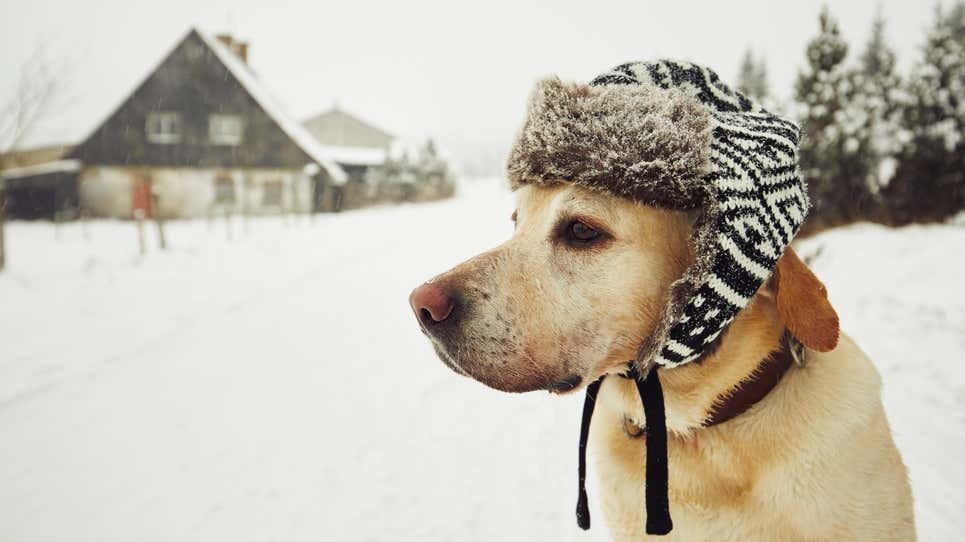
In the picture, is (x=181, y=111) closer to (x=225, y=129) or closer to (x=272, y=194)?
(x=225, y=129)

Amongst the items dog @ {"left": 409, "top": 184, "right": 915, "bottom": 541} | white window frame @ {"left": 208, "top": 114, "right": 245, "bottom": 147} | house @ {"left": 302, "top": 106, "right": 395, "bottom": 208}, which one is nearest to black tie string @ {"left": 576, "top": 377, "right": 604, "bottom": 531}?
dog @ {"left": 409, "top": 184, "right": 915, "bottom": 541}

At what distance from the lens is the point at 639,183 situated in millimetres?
1550

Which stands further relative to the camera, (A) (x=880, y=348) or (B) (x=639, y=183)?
(A) (x=880, y=348)

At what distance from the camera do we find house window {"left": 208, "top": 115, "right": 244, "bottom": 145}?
966 inches

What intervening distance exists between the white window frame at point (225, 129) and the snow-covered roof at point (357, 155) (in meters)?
14.4

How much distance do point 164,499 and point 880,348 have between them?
5892 millimetres

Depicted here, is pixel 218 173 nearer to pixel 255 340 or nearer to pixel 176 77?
pixel 176 77

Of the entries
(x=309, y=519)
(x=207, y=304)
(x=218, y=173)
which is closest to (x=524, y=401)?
(x=309, y=519)

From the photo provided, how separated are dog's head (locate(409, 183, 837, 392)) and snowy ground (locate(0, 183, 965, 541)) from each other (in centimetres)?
138

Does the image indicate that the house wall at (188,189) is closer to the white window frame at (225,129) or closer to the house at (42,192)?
the house at (42,192)

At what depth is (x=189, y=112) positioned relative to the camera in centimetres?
2425

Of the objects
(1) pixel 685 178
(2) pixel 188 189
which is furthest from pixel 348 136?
(1) pixel 685 178

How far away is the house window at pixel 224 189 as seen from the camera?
81.2ft

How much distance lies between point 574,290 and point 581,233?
0.20m
